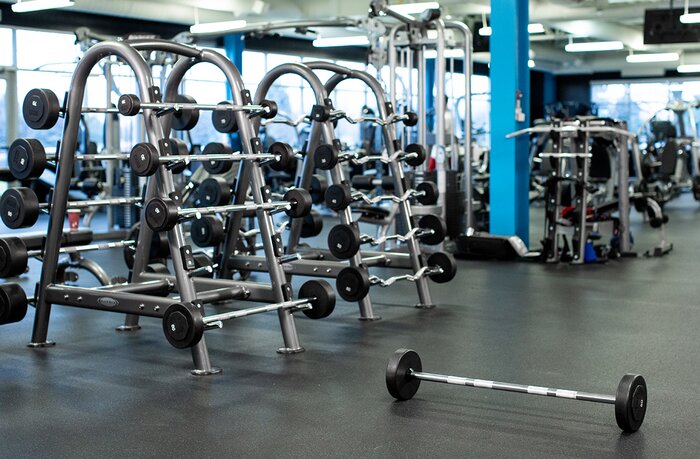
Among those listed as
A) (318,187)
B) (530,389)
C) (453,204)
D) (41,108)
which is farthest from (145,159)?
(453,204)

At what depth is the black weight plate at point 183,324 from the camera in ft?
11.2

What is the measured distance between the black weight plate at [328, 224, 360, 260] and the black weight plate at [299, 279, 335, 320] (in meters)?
0.41

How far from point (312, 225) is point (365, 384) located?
2.12 meters

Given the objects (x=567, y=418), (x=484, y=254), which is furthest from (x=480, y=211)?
(x=567, y=418)

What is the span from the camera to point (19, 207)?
3.87m

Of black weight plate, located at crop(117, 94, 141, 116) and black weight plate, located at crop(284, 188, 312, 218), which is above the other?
black weight plate, located at crop(117, 94, 141, 116)

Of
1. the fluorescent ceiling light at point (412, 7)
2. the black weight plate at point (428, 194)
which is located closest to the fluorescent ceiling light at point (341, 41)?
the fluorescent ceiling light at point (412, 7)

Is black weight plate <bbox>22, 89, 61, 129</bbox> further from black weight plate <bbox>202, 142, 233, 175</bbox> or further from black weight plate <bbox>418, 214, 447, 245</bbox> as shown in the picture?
black weight plate <bbox>418, 214, 447, 245</bbox>

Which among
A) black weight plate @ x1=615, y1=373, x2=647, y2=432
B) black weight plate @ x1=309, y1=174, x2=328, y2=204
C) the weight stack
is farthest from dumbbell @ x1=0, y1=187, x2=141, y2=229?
the weight stack

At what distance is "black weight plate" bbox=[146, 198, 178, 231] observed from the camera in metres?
3.48

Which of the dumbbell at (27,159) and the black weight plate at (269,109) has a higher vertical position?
the black weight plate at (269,109)

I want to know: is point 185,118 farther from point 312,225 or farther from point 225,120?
point 312,225

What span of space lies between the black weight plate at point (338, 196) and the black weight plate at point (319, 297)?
1.93ft

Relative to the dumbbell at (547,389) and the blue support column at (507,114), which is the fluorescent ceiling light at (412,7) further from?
the dumbbell at (547,389)
